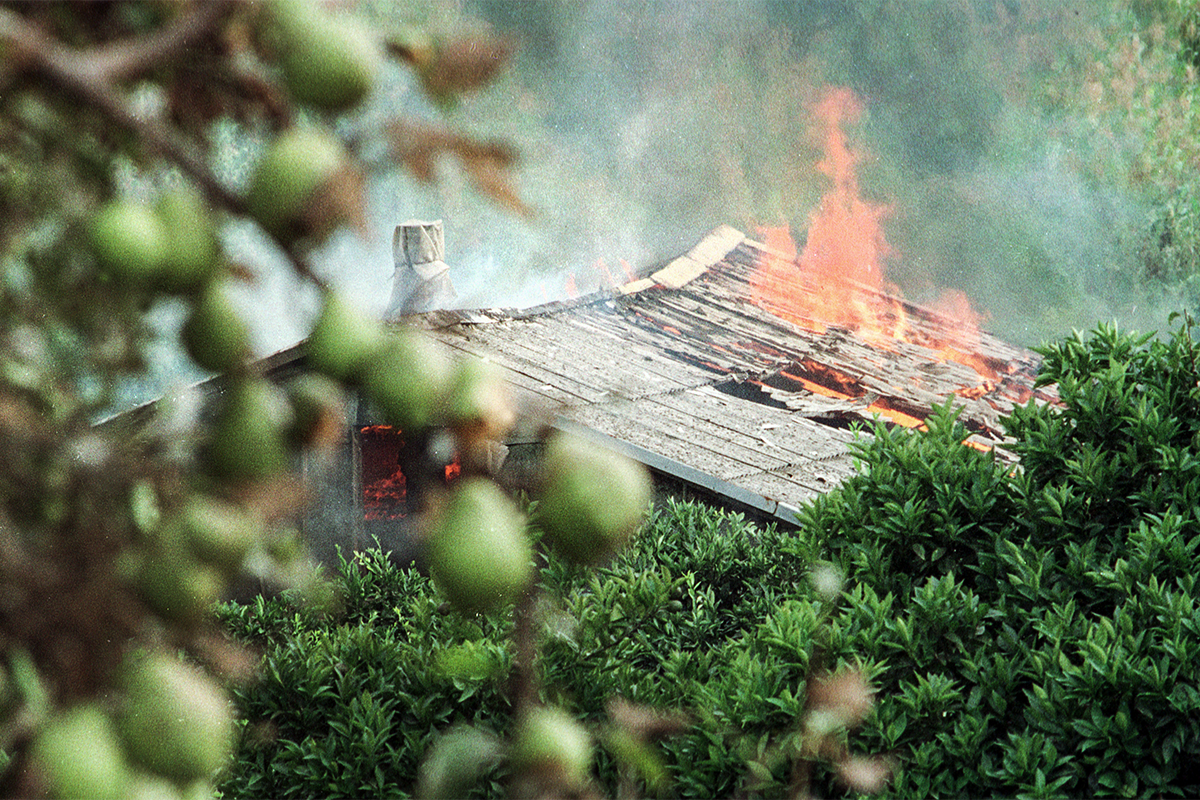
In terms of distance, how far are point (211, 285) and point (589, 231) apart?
2219 centimetres

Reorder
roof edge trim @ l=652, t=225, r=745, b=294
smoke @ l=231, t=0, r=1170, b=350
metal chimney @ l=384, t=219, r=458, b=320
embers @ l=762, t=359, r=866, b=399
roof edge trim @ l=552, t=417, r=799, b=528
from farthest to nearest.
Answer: smoke @ l=231, t=0, r=1170, b=350
roof edge trim @ l=652, t=225, r=745, b=294
embers @ l=762, t=359, r=866, b=399
metal chimney @ l=384, t=219, r=458, b=320
roof edge trim @ l=552, t=417, r=799, b=528

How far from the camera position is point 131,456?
39cm

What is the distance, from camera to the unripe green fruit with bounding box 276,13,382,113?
0.34 metres

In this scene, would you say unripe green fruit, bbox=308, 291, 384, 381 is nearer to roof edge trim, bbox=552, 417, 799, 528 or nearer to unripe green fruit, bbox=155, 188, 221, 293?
unripe green fruit, bbox=155, 188, 221, 293

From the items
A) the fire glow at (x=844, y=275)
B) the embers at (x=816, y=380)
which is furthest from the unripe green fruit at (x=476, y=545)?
the fire glow at (x=844, y=275)

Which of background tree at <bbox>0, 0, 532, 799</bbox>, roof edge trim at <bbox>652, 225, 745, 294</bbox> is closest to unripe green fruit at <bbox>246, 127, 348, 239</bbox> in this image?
background tree at <bbox>0, 0, 532, 799</bbox>

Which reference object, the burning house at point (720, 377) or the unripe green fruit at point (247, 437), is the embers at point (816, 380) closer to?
the burning house at point (720, 377)

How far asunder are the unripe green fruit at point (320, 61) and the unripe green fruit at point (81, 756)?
0.22m

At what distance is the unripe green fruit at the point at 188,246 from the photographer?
0.36 metres

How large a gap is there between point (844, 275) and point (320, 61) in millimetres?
13236

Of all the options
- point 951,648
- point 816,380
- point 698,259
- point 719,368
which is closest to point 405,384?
point 951,648

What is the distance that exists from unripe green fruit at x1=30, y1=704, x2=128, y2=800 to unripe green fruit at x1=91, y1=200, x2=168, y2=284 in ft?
0.48

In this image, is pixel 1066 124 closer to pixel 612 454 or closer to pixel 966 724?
pixel 966 724

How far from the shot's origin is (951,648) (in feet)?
6.96
